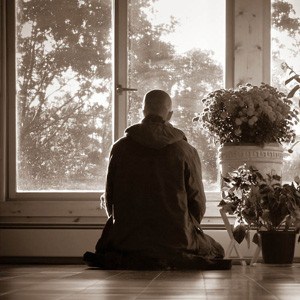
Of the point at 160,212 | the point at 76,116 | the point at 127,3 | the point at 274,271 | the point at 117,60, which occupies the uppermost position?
the point at 127,3

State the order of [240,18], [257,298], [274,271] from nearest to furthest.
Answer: [257,298], [274,271], [240,18]

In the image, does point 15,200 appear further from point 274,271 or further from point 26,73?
point 274,271

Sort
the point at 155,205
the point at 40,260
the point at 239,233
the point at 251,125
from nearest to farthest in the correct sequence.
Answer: the point at 155,205, the point at 239,233, the point at 251,125, the point at 40,260

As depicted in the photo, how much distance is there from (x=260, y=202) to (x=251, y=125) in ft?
1.58

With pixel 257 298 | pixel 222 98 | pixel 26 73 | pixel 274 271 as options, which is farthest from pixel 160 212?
pixel 26 73

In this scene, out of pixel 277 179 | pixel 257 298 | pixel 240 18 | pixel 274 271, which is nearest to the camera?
pixel 257 298

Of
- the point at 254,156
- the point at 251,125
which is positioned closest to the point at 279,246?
the point at 254,156

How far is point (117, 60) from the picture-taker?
5961 mm

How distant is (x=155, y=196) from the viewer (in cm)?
434

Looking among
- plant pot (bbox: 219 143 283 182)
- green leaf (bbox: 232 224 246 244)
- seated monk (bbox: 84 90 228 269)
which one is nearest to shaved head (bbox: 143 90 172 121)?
seated monk (bbox: 84 90 228 269)

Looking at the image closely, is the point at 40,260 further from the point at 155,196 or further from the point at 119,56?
the point at 155,196

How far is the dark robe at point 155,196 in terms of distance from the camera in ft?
14.1

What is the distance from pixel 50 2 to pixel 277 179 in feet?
7.98

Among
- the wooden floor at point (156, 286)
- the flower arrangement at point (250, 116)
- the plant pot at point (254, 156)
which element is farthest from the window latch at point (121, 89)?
the wooden floor at point (156, 286)
